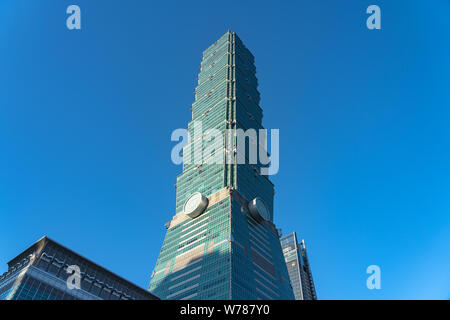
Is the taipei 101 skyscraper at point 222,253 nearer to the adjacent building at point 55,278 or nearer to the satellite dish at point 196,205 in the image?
the satellite dish at point 196,205

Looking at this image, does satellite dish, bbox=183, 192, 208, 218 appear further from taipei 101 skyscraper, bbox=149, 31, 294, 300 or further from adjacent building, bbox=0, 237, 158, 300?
adjacent building, bbox=0, 237, 158, 300

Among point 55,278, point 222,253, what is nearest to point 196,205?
point 222,253

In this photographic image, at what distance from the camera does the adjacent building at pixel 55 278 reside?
264 feet

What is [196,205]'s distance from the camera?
190125mm

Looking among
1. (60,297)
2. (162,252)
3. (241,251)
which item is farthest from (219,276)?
(60,297)

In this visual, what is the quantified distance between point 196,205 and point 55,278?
108096 mm

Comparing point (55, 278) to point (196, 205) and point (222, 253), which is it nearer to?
point (222, 253)

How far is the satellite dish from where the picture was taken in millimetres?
189500

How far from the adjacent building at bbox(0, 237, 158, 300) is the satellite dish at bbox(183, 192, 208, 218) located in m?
87.2

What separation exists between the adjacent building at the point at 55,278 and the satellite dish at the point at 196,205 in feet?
286

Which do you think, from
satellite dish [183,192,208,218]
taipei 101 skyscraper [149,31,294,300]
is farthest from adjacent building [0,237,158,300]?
satellite dish [183,192,208,218]
